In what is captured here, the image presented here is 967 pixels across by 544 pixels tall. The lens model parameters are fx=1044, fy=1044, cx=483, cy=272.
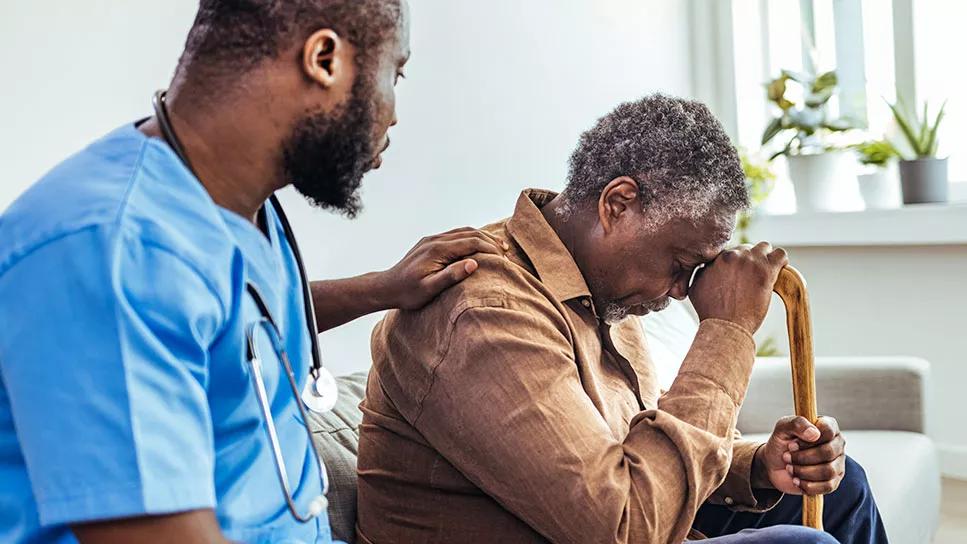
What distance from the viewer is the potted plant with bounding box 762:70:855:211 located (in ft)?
11.3

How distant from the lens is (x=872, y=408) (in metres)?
2.57

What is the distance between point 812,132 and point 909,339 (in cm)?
74

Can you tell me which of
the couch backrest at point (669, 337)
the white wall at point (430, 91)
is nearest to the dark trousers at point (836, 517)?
the couch backrest at point (669, 337)

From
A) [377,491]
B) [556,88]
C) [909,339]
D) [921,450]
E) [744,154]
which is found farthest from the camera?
[744,154]

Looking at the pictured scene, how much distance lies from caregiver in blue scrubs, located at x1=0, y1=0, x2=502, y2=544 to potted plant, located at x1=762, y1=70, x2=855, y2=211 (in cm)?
275

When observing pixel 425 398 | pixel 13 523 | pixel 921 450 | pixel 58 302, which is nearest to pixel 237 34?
pixel 58 302

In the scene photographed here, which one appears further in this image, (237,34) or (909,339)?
(909,339)

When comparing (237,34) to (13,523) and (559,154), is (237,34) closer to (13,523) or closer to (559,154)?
(13,523)

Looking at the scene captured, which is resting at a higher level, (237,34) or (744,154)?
(237,34)

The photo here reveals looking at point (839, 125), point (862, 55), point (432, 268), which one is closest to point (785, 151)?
point (839, 125)

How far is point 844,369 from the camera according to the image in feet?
8.41

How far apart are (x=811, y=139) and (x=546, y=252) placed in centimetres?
241

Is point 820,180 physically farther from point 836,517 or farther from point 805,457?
point 805,457

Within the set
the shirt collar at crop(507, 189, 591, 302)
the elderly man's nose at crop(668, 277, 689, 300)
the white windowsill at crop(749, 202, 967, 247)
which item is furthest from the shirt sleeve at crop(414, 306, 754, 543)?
the white windowsill at crop(749, 202, 967, 247)
